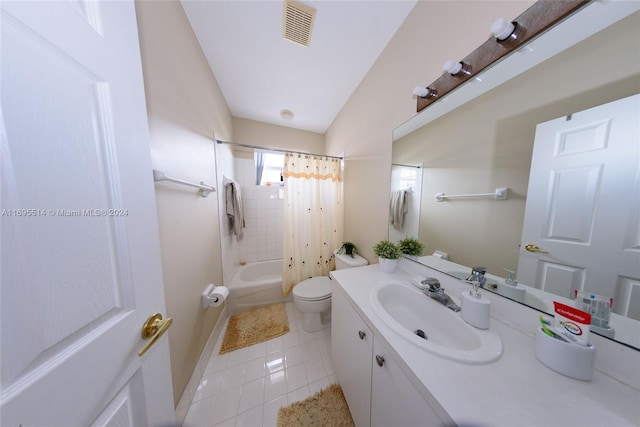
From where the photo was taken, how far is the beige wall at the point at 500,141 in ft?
1.81

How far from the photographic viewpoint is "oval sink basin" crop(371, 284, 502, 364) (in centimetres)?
59

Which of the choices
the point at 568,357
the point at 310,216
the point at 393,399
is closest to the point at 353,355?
the point at 393,399

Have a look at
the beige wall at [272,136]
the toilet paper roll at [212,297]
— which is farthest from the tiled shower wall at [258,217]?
the toilet paper roll at [212,297]

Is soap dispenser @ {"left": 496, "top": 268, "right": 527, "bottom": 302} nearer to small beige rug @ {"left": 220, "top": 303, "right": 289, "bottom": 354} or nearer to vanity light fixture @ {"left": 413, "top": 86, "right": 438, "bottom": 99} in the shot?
vanity light fixture @ {"left": 413, "top": 86, "right": 438, "bottom": 99}

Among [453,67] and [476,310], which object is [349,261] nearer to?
[476,310]

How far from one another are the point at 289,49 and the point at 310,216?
1.49 m

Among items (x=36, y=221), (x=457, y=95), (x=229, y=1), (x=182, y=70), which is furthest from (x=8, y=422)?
(x=229, y=1)

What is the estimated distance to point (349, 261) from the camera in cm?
167

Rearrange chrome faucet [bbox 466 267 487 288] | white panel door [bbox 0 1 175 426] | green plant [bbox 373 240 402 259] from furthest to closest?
green plant [bbox 373 240 402 259]
chrome faucet [bbox 466 267 487 288]
white panel door [bbox 0 1 175 426]

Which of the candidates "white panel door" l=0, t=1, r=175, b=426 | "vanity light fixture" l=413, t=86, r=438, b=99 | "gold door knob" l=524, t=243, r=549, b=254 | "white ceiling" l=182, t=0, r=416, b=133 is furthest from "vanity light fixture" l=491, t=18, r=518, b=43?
"white panel door" l=0, t=1, r=175, b=426

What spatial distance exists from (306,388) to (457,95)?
6.67 ft

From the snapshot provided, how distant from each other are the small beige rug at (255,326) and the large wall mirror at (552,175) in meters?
1.56

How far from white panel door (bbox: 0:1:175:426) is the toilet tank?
135 centimetres

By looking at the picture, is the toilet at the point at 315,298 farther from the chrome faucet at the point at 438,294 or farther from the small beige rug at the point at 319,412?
the chrome faucet at the point at 438,294
